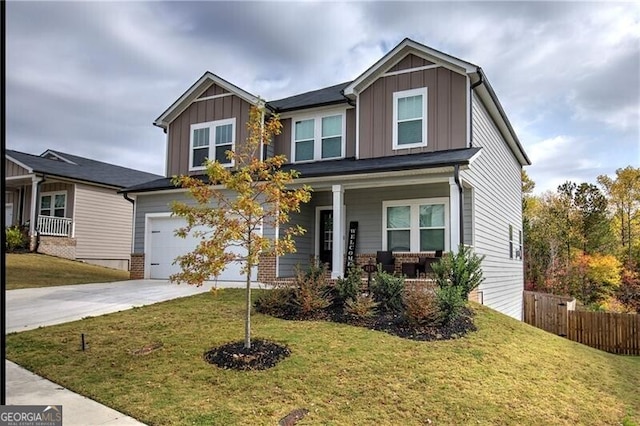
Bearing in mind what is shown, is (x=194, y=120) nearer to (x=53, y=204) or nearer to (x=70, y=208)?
(x=70, y=208)

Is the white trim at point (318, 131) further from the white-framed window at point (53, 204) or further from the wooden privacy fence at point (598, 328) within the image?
the white-framed window at point (53, 204)

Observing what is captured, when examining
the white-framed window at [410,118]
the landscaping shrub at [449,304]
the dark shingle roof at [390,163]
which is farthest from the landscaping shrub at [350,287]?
the white-framed window at [410,118]

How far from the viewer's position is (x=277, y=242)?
6926 millimetres

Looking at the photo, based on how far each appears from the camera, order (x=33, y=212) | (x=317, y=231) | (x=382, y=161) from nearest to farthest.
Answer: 1. (x=382, y=161)
2. (x=317, y=231)
3. (x=33, y=212)

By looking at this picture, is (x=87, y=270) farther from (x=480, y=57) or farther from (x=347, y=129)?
(x=480, y=57)

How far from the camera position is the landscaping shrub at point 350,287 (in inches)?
376

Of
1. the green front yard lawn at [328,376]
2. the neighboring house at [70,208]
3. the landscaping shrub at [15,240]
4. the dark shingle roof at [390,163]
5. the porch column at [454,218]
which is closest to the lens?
A: the green front yard lawn at [328,376]

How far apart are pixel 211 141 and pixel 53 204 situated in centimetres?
1166

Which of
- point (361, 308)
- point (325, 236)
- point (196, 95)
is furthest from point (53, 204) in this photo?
point (361, 308)

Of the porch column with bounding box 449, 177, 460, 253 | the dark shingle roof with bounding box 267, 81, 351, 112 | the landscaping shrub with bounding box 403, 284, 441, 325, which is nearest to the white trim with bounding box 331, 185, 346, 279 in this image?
the porch column with bounding box 449, 177, 460, 253

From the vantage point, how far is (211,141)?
1575 cm

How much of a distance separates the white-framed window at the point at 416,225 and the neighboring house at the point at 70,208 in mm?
12950

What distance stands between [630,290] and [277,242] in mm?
23953

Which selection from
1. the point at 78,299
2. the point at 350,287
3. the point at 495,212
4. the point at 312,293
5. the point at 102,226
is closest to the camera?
the point at 312,293
